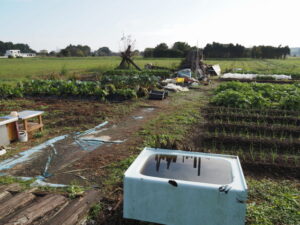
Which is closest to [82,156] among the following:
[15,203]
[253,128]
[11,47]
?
[15,203]

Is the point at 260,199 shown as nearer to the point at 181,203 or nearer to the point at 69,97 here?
the point at 181,203

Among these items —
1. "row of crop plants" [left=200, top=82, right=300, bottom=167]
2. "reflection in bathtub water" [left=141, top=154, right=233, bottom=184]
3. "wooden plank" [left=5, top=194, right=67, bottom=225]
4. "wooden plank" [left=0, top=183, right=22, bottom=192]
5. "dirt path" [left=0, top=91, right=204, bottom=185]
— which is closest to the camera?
"reflection in bathtub water" [left=141, top=154, right=233, bottom=184]

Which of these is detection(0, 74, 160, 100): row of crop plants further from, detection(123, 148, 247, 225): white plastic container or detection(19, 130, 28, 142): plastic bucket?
detection(123, 148, 247, 225): white plastic container

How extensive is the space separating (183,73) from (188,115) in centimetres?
1037

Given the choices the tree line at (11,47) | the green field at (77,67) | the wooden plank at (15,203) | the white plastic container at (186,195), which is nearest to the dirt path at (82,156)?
the wooden plank at (15,203)

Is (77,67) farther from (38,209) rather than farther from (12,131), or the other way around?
(38,209)

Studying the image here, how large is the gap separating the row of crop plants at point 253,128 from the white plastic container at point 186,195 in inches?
97.9

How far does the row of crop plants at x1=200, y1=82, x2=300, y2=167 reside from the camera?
4.66m

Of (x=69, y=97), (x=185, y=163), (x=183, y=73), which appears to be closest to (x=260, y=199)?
(x=185, y=163)

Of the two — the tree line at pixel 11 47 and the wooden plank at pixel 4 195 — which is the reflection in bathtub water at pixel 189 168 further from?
the tree line at pixel 11 47

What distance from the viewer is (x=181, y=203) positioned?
191cm

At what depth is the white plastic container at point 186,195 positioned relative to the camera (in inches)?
71.8

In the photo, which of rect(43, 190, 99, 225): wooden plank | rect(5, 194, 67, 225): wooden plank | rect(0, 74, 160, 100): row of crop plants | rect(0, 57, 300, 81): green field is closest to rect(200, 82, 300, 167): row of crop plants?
rect(43, 190, 99, 225): wooden plank

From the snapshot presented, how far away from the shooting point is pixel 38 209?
259 centimetres
